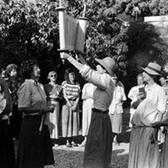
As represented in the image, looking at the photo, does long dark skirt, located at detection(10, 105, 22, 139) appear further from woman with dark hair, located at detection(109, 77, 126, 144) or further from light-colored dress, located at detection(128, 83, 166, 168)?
woman with dark hair, located at detection(109, 77, 126, 144)

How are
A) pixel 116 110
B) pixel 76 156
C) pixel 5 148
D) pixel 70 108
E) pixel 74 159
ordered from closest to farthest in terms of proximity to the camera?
pixel 5 148 → pixel 74 159 → pixel 76 156 → pixel 70 108 → pixel 116 110

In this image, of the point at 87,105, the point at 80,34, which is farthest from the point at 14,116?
the point at 87,105

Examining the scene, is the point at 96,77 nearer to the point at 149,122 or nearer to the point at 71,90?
the point at 149,122

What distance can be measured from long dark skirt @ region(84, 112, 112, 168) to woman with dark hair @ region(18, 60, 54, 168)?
702 mm

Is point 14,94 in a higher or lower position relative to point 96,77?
lower

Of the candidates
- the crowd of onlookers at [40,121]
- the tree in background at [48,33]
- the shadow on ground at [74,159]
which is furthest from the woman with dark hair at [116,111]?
the crowd of onlookers at [40,121]

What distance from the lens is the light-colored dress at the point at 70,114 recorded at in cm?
996

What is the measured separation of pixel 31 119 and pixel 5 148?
0.82 metres

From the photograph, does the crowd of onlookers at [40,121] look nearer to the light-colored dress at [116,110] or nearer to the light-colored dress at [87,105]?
the light-colored dress at [87,105]

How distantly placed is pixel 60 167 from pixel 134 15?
1261cm

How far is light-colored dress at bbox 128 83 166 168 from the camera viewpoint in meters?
5.62

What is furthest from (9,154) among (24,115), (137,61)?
(137,61)

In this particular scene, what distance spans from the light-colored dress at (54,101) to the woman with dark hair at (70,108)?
16cm

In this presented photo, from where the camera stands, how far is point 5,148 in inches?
215
